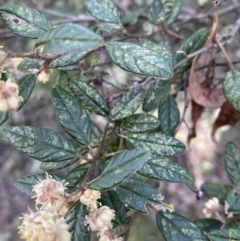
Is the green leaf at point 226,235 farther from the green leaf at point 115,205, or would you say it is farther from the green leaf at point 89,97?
the green leaf at point 89,97

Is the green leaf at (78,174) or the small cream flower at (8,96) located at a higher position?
the small cream flower at (8,96)

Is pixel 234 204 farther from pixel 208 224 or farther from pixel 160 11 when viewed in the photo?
pixel 160 11

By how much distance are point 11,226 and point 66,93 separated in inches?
80.2

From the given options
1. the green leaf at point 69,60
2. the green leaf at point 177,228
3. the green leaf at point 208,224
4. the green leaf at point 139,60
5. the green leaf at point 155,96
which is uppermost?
the green leaf at point 139,60

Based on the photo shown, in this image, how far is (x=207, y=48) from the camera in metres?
1.31

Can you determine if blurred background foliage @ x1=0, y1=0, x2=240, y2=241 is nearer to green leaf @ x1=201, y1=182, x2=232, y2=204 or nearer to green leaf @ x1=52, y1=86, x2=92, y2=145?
green leaf @ x1=201, y1=182, x2=232, y2=204

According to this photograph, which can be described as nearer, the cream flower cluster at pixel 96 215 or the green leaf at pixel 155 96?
the cream flower cluster at pixel 96 215

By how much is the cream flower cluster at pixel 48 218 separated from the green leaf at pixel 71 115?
0.18 m

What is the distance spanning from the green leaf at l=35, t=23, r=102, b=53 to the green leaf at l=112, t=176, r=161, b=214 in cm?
42

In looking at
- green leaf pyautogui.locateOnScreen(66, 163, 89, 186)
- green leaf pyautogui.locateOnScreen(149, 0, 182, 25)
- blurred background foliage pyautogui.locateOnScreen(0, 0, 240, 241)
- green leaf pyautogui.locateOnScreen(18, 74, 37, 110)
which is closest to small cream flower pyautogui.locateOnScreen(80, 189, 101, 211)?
green leaf pyautogui.locateOnScreen(66, 163, 89, 186)

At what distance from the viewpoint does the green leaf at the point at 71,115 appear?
42.3 inches

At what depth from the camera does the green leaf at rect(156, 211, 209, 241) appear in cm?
106

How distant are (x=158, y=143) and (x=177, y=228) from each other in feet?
0.75

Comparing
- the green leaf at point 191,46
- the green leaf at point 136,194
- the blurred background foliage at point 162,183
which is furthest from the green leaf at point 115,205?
the blurred background foliage at point 162,183
